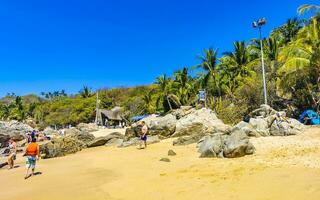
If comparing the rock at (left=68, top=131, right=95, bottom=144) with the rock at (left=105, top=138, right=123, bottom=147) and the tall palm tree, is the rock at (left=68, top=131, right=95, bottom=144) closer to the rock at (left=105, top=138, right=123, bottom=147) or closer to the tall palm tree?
the rock at (left=105, top=138, right=123, bottom=147)

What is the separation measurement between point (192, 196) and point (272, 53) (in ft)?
112

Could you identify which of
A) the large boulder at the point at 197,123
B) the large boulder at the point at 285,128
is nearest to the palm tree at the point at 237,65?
the large boulder at the point at 197,123

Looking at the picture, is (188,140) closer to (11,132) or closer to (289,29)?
(11,132)

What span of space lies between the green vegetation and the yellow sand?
1112cm

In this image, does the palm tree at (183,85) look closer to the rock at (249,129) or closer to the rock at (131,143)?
the rock at (131,143)

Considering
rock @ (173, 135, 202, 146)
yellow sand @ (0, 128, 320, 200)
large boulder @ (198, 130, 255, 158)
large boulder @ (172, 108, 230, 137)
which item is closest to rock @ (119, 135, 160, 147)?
large boulder @ (172, 108, 230, 137)

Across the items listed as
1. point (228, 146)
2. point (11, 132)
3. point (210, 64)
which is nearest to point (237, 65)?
point (210, 64)

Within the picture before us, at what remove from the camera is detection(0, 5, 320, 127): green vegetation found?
990 inches

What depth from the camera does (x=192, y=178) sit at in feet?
33.3

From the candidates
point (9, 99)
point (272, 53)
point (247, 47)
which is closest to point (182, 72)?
point (247, 47)

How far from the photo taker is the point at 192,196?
819 centimetres

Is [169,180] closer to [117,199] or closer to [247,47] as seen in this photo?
[117,199]

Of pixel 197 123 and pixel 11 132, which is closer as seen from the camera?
pixel 197 123

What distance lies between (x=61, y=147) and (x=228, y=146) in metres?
12.8
